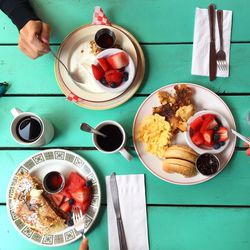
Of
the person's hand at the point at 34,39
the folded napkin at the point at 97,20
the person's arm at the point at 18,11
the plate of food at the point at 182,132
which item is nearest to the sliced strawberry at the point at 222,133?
the plate of food at the point at 182,132

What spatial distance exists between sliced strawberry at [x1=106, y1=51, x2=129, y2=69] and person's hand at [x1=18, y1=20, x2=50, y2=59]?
206mm

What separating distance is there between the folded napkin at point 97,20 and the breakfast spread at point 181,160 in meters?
0.34

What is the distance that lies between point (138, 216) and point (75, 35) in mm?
613

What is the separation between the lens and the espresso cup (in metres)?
1.04

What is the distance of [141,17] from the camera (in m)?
1.16

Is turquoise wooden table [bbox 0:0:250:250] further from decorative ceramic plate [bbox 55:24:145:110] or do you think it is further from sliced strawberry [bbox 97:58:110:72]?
sliced strawberry [bbox 97:58:110:72]

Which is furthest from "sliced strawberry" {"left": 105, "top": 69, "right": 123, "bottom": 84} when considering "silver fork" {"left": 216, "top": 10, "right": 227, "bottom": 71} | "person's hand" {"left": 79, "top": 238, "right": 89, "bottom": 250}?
"person's hand" {"left": 79, "top": 238, "right": 89, "bottom": 250}

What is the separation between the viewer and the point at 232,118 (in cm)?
106

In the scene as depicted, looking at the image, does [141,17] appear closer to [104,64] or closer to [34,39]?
[104,64]

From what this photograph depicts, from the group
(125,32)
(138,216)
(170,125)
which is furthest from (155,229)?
(125,32)

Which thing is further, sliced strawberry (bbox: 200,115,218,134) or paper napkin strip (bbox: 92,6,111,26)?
paper napkin strip (bbox: 92,6,111,26)

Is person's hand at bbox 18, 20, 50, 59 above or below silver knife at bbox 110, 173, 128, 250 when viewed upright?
above

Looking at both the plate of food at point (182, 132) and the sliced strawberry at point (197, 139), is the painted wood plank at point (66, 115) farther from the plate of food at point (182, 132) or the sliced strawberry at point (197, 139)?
the sliced strawberry at point (197, 139)

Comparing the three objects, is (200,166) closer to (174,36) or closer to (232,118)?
(232,118)
